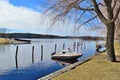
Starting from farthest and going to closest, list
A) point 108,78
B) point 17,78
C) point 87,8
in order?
1. point 17,78
2. point 87,8
3. point 108,78

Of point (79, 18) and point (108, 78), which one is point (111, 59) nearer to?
point (79, 18)

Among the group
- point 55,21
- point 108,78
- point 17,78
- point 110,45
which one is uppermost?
point 55,21

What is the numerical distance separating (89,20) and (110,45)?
2825 millimetres

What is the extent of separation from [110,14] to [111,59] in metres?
3.92

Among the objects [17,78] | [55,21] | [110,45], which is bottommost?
[17,78]

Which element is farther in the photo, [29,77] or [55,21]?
[29,77]

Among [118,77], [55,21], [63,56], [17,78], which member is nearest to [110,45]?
[55,21]

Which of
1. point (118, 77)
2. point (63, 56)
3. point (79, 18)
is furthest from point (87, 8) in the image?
point (63, 56)

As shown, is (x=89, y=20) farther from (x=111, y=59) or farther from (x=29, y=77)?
(x=29, y=77)

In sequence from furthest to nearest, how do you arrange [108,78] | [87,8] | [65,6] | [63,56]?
[63,56] < [87,8] < [65,6] < [108,78]

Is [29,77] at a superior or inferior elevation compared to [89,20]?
inferior

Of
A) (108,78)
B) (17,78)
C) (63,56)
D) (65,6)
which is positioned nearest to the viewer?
(108,78)

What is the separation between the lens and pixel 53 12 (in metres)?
21.0

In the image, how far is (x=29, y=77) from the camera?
27.1m
